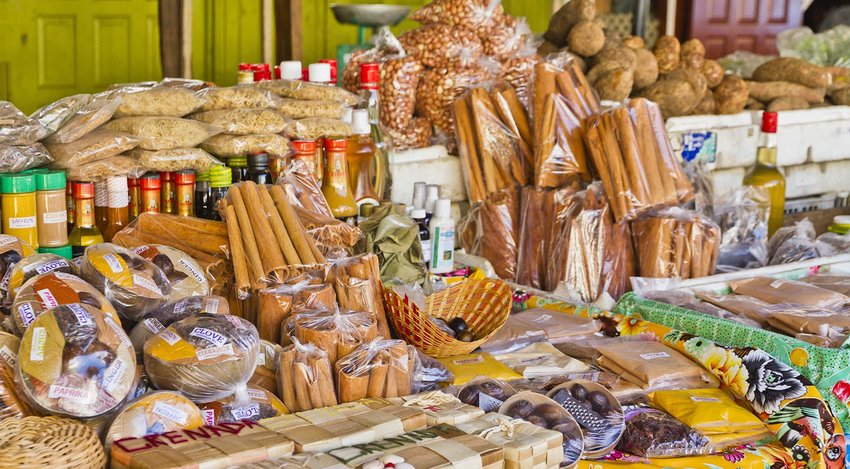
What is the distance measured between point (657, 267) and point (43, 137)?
5.32 ft

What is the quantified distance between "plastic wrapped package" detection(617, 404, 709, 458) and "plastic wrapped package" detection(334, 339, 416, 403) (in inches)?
16.5

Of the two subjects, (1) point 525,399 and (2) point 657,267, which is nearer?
(1) point 525,399

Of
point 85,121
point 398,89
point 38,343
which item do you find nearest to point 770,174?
point 398,89

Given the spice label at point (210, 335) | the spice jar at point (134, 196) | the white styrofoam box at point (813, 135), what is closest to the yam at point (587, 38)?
the white styrofoam box at point (813, 135)

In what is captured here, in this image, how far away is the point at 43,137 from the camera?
2.06 meters

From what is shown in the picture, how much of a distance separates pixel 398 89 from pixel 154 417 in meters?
1.64

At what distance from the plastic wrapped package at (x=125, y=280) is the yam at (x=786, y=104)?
271 cm

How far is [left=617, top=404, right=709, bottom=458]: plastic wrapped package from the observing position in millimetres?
1779

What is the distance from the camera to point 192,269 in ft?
6.19

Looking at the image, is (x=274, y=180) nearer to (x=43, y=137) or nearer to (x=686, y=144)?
(x=43, y=137)

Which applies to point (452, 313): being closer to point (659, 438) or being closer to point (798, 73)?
point (659, 438)

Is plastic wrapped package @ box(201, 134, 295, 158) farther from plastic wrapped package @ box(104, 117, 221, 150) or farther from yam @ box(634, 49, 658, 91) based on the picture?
yam @ box(634, 49, 658, 91)

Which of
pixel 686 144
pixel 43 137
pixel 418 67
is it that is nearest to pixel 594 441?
pixel 43 137

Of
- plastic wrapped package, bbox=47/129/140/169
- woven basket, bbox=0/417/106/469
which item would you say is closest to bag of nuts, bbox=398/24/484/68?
plastic wrapped package, bbox=47/129/140/169
